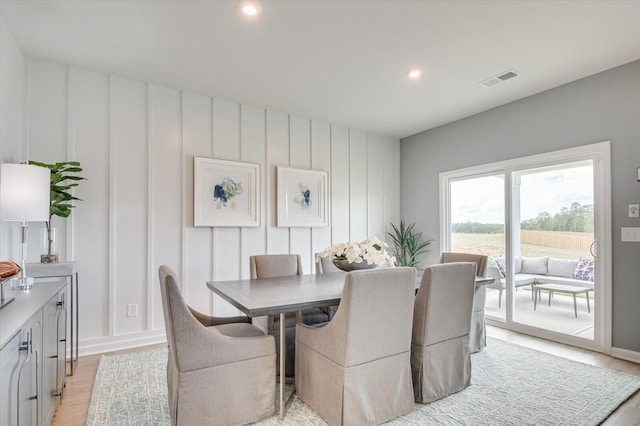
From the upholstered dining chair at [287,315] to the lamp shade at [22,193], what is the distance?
1.61 metres

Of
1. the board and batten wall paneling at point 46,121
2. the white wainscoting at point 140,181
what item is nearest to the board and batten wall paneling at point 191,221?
the white wainscoting at point 140,181

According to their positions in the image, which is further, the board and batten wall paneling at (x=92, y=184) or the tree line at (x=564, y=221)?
the tree line at (x=564, y=221)

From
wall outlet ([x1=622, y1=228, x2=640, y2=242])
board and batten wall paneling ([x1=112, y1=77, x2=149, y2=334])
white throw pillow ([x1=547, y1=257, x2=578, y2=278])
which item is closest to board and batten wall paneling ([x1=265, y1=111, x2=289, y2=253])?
board and batten wall paneling ([x1=112, y1=77, x2=149, y2=334])

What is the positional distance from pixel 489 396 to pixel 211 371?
6.12 feet

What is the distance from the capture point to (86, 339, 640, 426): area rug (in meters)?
2.08

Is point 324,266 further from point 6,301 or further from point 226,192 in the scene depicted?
point 6,301

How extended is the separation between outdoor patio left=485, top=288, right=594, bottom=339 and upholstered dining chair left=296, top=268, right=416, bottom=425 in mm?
2417

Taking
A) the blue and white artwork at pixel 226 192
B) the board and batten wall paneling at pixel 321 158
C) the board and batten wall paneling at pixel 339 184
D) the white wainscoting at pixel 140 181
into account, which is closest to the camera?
the white wainscoting at pixel 140 181

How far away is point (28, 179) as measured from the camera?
2.04 meters

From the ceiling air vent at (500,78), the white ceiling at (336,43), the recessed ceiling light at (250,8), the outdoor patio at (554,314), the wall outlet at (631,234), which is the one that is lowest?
the outdoor patio at (554,314)

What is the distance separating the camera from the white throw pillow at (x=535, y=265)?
378cm

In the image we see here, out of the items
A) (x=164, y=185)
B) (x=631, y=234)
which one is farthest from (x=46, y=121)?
(x=631, y=234)

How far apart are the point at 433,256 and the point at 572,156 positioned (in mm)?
2122

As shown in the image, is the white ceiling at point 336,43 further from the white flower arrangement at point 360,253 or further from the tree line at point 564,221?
the white flower arrangement at point 360,253
